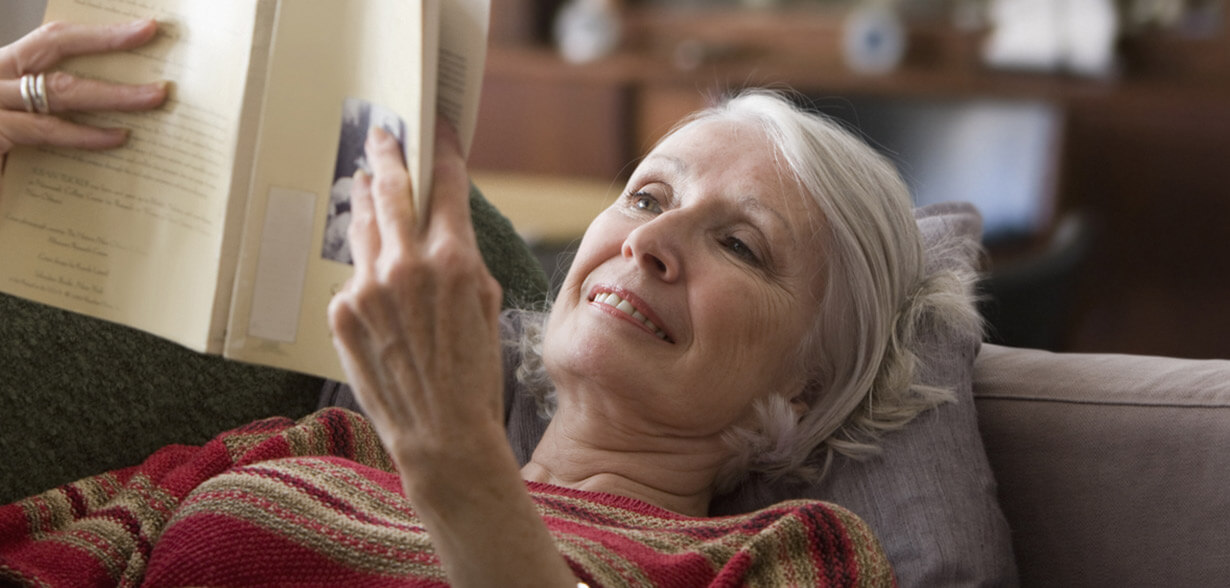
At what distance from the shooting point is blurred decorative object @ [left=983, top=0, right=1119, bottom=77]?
3.94 meters

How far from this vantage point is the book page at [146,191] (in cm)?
107

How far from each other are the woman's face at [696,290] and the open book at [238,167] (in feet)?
1.42

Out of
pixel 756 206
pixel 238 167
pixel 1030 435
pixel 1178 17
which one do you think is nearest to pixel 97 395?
pixel 238 167

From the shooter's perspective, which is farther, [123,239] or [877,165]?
[877,165]

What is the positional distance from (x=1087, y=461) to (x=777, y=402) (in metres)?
0.36

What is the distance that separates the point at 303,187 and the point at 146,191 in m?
0.20

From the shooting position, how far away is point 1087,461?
141cm

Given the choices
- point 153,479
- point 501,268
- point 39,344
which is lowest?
point 153,479

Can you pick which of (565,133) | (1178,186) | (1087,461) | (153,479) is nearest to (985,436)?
(1087,461)

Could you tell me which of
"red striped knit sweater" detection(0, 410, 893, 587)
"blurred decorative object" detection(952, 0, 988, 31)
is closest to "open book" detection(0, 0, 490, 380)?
"red striped knit sweater" detection(0, 410, 893, 587)

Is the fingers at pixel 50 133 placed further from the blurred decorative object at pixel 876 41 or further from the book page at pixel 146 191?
the blurred decorative object at pixel 876 41

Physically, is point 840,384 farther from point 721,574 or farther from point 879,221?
point 721,574

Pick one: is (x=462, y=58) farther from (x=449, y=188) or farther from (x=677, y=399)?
(x=677, y=399)

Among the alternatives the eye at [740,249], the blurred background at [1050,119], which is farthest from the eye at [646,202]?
the blurred background at [1050,119]
